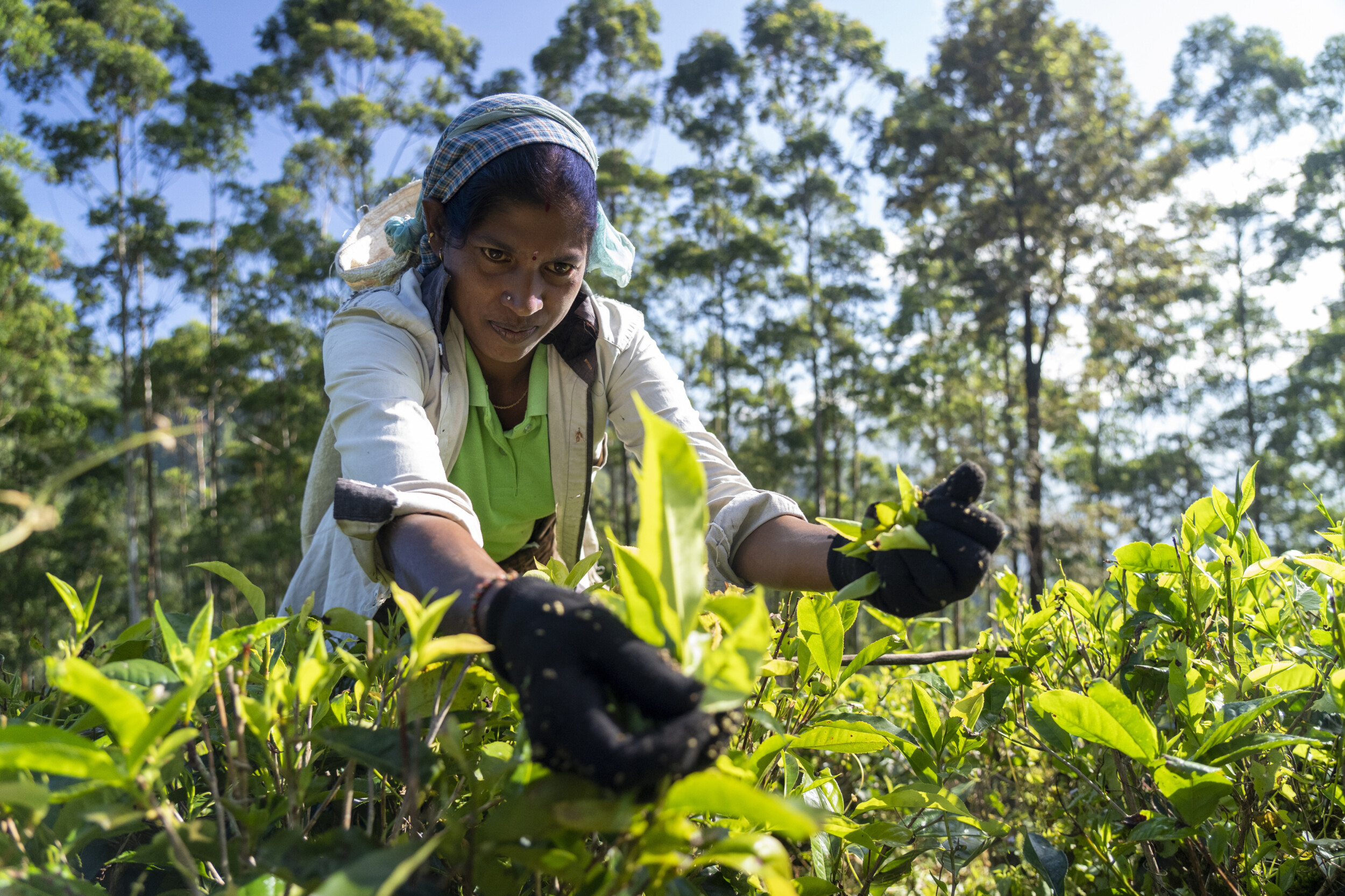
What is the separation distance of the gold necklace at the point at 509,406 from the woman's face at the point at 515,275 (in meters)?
0.18

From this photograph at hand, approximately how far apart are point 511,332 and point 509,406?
26 centimetres

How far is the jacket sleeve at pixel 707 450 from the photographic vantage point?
1153 mm

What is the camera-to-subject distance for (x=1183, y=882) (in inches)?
34.5

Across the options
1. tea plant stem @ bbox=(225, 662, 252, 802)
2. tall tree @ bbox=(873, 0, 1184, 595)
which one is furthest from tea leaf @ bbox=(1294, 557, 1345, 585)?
tall tree @ bbox=(873, 0, 1184, 595)

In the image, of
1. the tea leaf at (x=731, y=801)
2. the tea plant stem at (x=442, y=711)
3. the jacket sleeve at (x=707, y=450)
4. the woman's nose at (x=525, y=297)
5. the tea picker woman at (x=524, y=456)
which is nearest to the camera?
the tea leaf at (x=731, y=801)

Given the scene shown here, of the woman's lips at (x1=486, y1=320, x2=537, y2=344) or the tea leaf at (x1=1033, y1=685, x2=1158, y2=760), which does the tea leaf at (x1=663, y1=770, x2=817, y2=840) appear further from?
the woman's lips at (x1=486, y1=320, x2=537, y2=344)

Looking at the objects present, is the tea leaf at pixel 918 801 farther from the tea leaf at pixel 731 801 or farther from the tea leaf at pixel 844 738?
the tea leaf at pixel 731 801

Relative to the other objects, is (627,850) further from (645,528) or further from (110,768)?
(110,768)

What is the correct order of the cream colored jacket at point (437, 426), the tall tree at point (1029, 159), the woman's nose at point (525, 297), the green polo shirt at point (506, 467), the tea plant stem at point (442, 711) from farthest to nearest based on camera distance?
the tall tree at point (1029, 159) < the green polo shirt at point (506, 467) < the woman's nose at point (525, 297) < the cream colored jacket at point (437, 426) < the tea plant stem at point (442, 711)

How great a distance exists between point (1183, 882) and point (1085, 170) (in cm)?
1515

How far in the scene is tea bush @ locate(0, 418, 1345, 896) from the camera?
44 centimetres

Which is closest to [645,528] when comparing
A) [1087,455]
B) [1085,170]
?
[1085,170]

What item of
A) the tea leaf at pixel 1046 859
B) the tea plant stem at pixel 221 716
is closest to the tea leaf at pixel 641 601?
the tea plant stem at pixel 221 716

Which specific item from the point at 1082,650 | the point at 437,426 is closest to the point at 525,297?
the point at 437,426
